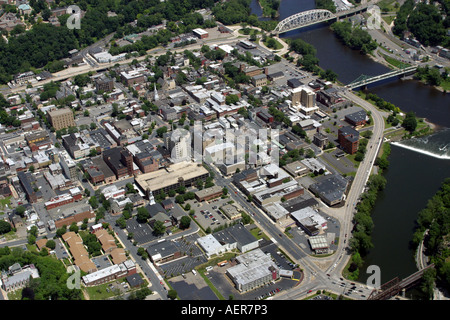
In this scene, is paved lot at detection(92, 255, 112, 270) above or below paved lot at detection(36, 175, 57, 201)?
above

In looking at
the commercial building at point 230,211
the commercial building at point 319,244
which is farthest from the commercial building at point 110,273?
the commercial building at point 319,244

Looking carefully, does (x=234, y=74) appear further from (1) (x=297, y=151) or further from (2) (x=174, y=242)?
(2) (x=174, y=242)

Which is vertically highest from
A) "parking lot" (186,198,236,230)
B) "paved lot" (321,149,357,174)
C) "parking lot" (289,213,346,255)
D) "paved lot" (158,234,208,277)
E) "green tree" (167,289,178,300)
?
Result: "paved lot" (321,149,357,174)

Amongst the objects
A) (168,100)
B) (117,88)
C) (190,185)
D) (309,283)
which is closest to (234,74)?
(168,100)

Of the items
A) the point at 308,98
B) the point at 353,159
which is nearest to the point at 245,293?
the point at 353,159

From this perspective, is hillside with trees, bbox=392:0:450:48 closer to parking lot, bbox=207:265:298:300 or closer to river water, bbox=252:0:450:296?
river water, bbox=252:0:450:296

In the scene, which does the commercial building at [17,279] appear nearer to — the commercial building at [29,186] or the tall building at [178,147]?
the commercial building at [29,186]

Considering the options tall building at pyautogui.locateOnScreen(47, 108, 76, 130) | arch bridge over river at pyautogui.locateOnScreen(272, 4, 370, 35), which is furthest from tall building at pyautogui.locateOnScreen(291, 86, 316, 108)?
arch bridge over river at pyautogui.locateOnScreen(272, 4, 370, 35)
